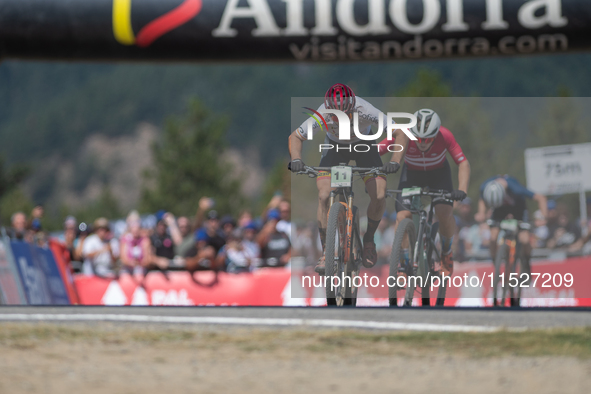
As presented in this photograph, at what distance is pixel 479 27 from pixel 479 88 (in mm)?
191642

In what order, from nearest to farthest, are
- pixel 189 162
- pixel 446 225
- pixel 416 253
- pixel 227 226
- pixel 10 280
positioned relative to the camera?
pixel 416 253, pixel 446 225, pixel 10 280, pixel 227 226, pixel 189 162

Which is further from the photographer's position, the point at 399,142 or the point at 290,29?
the point at 290,29

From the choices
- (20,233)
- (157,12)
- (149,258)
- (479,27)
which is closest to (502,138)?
(479,27)

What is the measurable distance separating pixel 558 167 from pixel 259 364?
153 inches

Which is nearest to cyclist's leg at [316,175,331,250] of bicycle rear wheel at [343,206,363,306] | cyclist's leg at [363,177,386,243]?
bicycle rear wheel at [343,206,363,306]

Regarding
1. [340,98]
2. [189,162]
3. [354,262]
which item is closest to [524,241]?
[354,262]

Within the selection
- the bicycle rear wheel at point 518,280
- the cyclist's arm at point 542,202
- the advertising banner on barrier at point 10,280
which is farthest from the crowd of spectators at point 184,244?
the cyclist's arm at point 542,202

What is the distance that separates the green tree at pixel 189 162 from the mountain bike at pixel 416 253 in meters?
41.7

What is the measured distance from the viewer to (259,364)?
5102 mm

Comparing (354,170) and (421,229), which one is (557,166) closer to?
(421,229)

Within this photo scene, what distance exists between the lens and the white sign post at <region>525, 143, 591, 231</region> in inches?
285

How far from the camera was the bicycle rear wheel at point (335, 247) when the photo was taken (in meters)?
6.95

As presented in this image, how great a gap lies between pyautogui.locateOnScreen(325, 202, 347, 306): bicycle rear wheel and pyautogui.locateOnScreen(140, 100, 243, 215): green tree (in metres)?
42.0

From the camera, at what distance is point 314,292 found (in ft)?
24.2
